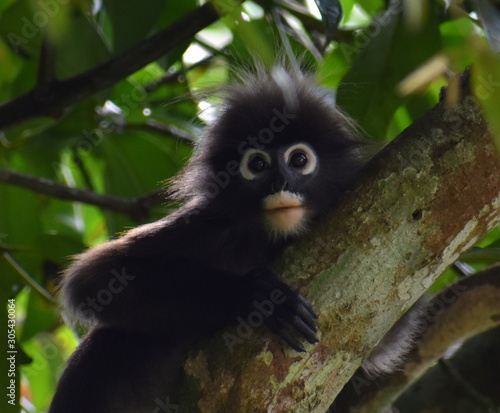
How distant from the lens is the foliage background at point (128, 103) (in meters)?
2.70

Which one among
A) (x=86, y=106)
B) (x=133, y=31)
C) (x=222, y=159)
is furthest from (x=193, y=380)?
(x=86, y=106)

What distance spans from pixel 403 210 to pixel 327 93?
45.5 inches

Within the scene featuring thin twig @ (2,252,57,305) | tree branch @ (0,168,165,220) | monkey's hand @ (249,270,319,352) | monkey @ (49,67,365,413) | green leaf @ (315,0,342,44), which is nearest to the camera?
monkey's hand @ (249,270,319,352)

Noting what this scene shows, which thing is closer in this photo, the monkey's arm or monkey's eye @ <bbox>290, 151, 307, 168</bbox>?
the monkey's arm

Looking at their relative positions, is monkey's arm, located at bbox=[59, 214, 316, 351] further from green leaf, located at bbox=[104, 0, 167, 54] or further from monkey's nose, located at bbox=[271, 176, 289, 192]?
green leaf, located at bbox=[104, 0, 167, 54]

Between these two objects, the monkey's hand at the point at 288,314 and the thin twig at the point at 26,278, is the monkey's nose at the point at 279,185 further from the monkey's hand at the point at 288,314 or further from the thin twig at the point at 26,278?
the thin twig at the point at 26,278

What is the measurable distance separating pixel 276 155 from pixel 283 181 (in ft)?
0.43

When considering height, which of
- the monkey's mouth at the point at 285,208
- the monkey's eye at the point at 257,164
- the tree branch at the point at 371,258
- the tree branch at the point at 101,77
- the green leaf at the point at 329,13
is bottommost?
the tree branch at the point at 371,258

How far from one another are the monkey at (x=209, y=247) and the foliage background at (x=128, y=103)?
181mm

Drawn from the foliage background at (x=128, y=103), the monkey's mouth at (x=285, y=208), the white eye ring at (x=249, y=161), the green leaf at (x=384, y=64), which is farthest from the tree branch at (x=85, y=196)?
the green leaf at (x=384, y=64)

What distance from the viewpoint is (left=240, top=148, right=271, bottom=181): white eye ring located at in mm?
2750

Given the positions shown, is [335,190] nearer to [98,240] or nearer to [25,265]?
[25,265]

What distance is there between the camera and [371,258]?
201 cm

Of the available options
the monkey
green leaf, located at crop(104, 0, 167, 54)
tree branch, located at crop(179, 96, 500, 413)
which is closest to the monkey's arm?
the monkey
